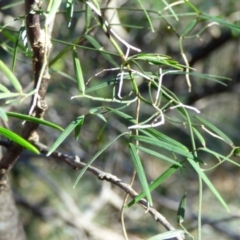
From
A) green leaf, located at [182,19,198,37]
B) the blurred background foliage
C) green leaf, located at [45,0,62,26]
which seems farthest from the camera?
the blurred background foliage

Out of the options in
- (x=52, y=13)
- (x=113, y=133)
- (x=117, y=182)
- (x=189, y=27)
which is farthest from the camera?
(x=113, y=133)

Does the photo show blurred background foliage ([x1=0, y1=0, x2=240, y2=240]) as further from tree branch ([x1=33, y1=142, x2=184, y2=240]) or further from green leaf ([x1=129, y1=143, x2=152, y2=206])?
green leaf ([x1=129, y1=143, x2=152, y2=206])

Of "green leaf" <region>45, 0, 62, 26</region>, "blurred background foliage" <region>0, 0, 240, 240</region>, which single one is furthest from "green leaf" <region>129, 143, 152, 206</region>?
"blurred background foliage" <region>0, 0, 240, 240</region>

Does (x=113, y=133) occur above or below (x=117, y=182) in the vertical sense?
below

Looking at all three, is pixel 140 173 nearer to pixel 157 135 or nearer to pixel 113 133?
pixel 157 135

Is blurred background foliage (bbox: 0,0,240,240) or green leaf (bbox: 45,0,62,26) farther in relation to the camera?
blurred background foliage (bbox: 0,0,240,240)

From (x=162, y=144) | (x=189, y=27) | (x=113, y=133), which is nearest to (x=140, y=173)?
(x=162, y=144)

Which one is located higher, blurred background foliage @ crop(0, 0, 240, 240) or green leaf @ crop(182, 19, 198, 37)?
green leaf @ crop(182, 19, 198, 37)

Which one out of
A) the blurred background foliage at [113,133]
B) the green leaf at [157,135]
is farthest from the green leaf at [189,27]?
the blurred background foliage at [113,133]

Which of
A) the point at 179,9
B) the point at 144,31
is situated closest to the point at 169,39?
the point at 144,31
